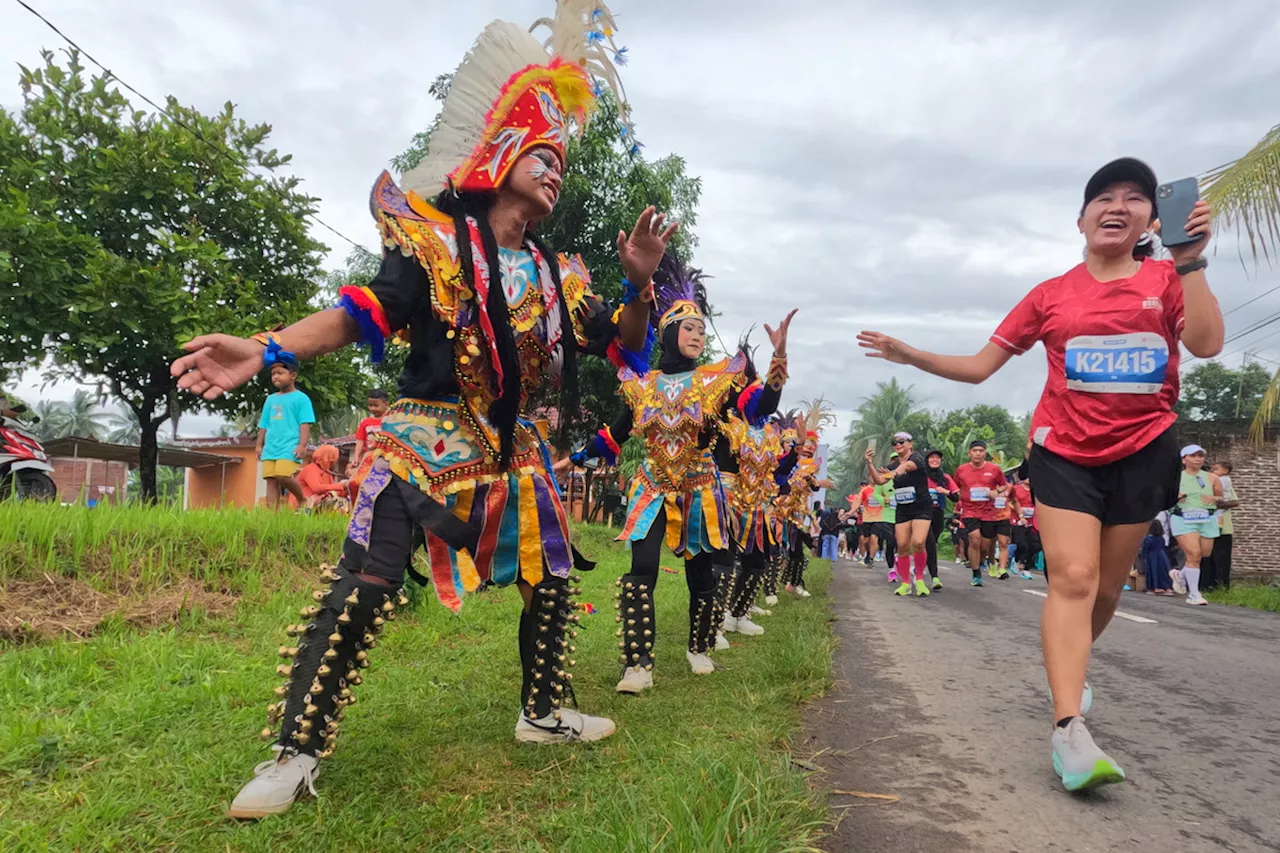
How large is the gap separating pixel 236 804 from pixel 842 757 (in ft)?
6.56

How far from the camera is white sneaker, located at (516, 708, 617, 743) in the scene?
9.90ft

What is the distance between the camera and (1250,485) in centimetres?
1648

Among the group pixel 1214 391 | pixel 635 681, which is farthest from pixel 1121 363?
pixel 1214 391

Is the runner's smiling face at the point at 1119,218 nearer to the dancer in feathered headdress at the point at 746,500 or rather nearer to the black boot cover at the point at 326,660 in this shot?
the dancer in feathered headdress at the point at 746,500

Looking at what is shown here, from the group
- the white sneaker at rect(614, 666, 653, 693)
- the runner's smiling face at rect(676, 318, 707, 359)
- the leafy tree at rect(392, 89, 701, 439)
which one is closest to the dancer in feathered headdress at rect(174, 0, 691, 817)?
the white sneaker at rect(614, 666, 653, 693)

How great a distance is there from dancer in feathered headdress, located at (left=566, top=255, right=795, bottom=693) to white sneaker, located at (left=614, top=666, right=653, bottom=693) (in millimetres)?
327

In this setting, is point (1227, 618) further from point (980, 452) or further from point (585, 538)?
point (585, 538)

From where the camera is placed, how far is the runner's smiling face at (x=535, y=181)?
9.71 ft

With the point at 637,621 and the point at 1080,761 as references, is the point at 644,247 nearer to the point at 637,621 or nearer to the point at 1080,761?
the point at 637,621

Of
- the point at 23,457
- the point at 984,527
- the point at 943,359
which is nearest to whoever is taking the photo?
the point at 943,359

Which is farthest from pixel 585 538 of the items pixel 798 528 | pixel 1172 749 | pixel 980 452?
pixel 1172 749

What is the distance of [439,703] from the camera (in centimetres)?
353

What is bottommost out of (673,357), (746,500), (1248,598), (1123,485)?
(1248,598)

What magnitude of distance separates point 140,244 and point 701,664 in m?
11.3
